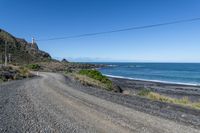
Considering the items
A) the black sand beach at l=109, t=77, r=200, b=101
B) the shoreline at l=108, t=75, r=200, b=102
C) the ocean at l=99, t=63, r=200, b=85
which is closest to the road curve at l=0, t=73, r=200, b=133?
the shoreline at l=108, t=75, r=200, b=102

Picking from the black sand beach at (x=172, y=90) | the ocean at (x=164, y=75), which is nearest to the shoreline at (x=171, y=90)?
the black sand beach at (x=172, y=90)

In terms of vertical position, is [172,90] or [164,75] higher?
[172,90]

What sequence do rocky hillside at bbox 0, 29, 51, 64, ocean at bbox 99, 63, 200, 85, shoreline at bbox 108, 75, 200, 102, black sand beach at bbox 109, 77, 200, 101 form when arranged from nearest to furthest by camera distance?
A: shoreline at bbox 108, 75, 200, 102 → black sand beach at bbox 109, 77, 200, 101 → ocean at bbox 99, 63, 200, 85 → rocky hillside at bbox 0, 29, 51, 64

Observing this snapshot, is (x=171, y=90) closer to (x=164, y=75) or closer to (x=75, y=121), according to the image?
(x=75, y=121)

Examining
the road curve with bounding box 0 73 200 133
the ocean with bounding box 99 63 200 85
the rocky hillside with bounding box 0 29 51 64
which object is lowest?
the ocean with bounding box 99 63 200 85

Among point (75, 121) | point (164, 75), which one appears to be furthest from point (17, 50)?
point (75, 121)

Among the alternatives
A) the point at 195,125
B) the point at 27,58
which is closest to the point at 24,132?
the point at 195,125

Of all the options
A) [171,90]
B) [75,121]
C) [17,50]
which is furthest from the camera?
[17,50]

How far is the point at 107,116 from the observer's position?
35.1 ft

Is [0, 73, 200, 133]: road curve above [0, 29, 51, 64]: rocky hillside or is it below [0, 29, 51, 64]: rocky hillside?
below

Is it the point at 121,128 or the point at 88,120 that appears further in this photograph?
the point at 88,120

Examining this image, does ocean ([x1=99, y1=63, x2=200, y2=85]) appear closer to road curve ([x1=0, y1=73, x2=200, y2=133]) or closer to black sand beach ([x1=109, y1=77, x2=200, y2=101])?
black sand beach ([x1=109, y1=77, x2=200, y2=101])

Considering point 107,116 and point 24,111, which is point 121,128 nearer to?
point 107,116

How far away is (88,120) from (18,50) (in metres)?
100
